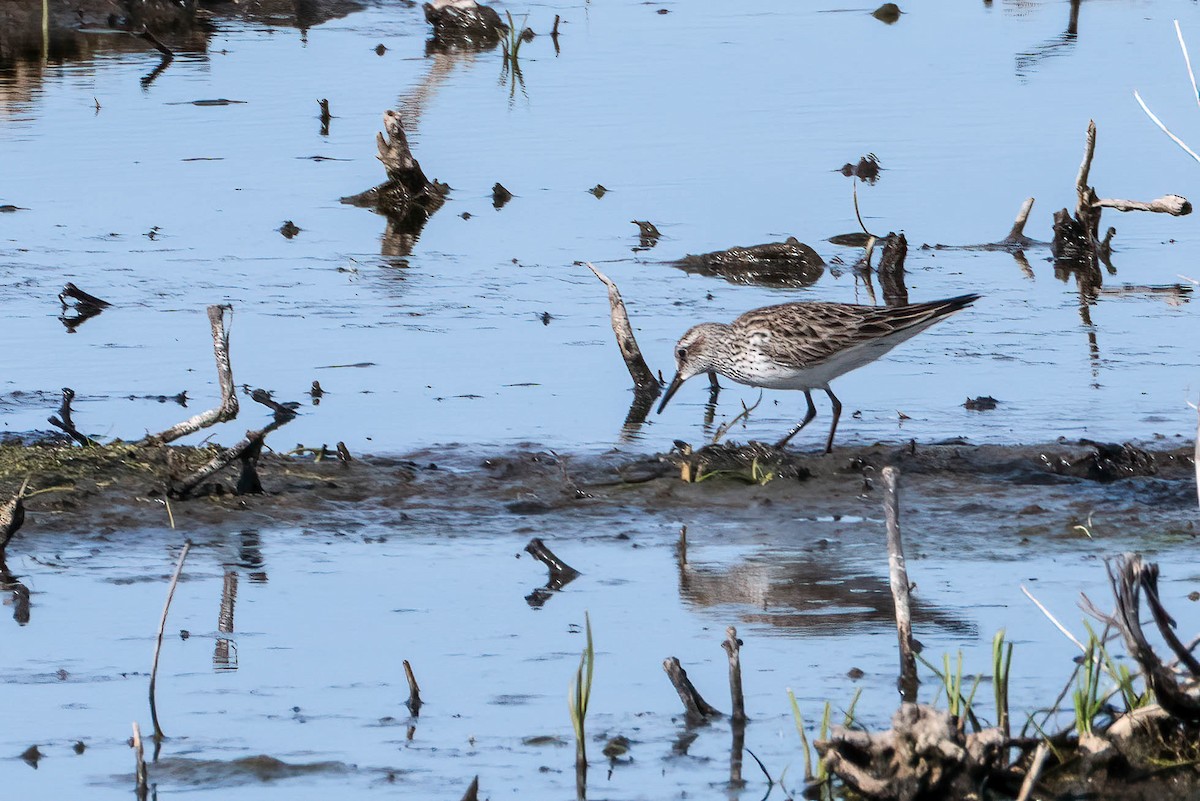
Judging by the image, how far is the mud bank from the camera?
9.50 meters

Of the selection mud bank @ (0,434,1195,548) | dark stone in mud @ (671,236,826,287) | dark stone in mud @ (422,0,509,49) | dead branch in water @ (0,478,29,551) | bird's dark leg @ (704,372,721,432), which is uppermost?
dark stone in mud @ (422,0,509,49)

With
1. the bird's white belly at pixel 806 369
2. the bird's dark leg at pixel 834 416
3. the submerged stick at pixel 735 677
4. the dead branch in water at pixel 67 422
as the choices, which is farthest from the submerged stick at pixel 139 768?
the bird's white belly at pixel 806 369

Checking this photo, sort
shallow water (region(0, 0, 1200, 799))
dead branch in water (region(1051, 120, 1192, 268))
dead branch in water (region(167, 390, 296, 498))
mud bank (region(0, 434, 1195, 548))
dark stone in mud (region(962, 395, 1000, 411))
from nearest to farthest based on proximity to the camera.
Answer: shallow water (region(0, 0, 1200, 799))
dead branch in water (region(167, 390, 296, 498))
mud bank (region(0, 434, 1195, 548))
dark stone in mud (region(962, 395, 1000, 411))
dead branch in water (region(1051, 120, 1192, 268))

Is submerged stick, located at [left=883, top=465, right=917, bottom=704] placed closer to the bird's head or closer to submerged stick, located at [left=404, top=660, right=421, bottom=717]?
submerged stick, located at [left=404, top=660, right=421, bottom=717]

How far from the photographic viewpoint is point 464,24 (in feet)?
89.2

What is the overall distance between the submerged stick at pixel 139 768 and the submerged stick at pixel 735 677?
182 cm

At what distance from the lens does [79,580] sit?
28.2ft

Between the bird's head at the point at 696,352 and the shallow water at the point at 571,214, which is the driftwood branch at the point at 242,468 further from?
the bird's head at the point at 696,352

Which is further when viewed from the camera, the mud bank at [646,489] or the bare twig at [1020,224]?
the bare twig at [1020,224]

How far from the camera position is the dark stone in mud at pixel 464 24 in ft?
88.5

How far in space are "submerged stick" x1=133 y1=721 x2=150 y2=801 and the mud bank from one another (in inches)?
128

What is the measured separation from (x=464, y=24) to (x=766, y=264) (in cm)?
1296

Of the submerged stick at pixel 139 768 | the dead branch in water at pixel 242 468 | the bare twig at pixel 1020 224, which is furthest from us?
the bare twig at pixel 1020 224

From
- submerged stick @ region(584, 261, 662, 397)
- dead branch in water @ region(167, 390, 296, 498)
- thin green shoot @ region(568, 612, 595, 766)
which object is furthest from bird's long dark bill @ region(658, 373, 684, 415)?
thin green shoot @ region(568, 612, 595, 766)
